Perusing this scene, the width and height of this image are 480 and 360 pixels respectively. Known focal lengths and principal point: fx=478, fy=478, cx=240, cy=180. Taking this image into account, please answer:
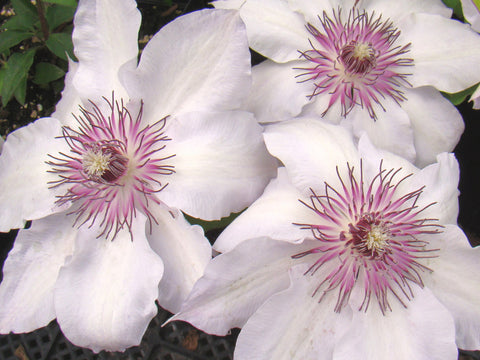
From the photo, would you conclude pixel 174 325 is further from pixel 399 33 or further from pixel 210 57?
pixel 399 33

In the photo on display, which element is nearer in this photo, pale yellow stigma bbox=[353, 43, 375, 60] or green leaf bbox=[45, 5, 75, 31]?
pale yellow stigma bbox=[353, 43, 375, 60]

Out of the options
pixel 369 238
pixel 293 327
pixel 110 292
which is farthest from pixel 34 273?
pixel 369 238

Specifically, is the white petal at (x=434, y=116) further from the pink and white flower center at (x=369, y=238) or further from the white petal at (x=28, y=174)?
the white petal at (x=28, y=174)

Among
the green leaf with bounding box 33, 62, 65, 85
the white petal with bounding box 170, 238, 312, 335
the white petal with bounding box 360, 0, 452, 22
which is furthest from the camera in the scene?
the green leaf with bounding box 33, 62, 65, 85

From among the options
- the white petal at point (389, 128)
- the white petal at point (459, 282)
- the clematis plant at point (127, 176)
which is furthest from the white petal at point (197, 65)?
the white petal at point (459, 282)

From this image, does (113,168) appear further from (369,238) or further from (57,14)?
(57,14)

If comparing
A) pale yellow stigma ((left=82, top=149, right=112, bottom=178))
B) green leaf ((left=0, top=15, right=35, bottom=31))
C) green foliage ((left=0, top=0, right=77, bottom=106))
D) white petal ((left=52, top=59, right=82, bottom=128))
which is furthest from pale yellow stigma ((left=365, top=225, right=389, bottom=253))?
green leaf ((left=0, top=15, right=35, bottom=31))

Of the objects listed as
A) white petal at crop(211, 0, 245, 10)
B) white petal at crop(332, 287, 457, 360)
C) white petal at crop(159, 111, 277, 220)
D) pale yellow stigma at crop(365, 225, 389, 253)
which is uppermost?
white petal at crop(211, 0, 245, 10)

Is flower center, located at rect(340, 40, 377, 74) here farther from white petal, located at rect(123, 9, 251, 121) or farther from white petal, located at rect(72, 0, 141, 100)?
white petal, located at rect(72, 0, 141, 100)
